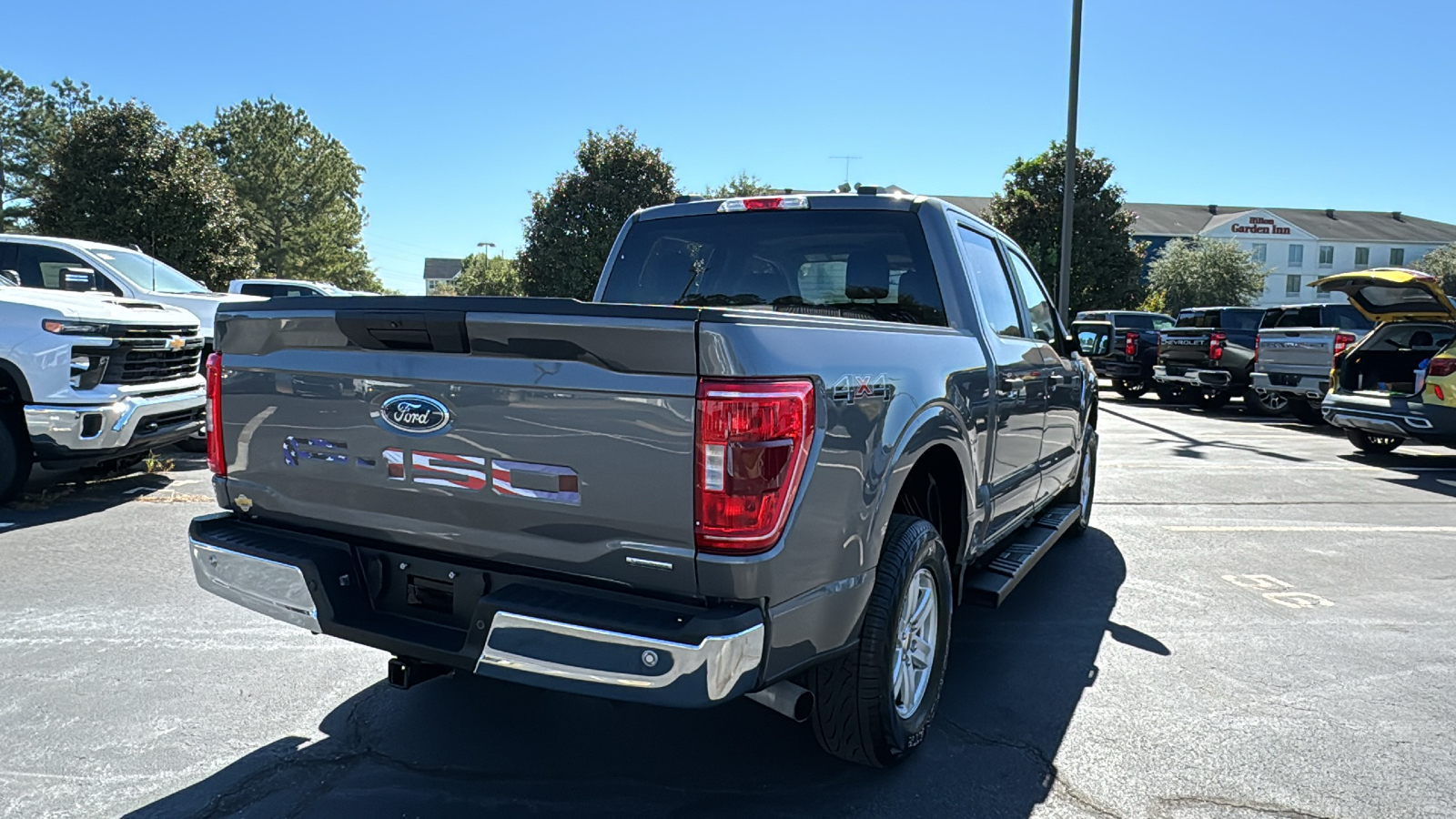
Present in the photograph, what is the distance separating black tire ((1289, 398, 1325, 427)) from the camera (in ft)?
45.8

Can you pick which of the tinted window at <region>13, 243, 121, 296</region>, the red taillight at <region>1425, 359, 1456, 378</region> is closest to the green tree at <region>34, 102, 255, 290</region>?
the tinted window at <region>13, 243, 121, 296</region>

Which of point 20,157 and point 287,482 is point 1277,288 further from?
point 20,157

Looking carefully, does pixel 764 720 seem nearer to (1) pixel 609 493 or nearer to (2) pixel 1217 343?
(1) pixel 609 493

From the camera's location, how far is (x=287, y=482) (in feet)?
9.34

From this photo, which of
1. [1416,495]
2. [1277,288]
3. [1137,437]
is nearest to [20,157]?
[1137,437]

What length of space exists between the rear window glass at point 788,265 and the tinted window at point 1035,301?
3.56ft

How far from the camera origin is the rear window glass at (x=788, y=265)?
3869 millimetres

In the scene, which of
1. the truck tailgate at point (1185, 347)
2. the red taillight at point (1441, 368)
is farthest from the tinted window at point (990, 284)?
the truck tailgate at point (1185, 347)

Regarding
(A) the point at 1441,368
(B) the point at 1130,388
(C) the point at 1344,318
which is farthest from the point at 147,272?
(B) the point at 1130,388

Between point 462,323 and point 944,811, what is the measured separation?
6.57ft

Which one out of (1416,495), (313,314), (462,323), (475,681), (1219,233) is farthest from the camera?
(1219,233)

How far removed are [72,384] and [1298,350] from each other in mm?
14349

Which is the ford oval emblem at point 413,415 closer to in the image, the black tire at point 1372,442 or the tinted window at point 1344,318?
the black tire at point 1372,442

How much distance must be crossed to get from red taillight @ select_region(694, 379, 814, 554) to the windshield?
8.99 m
